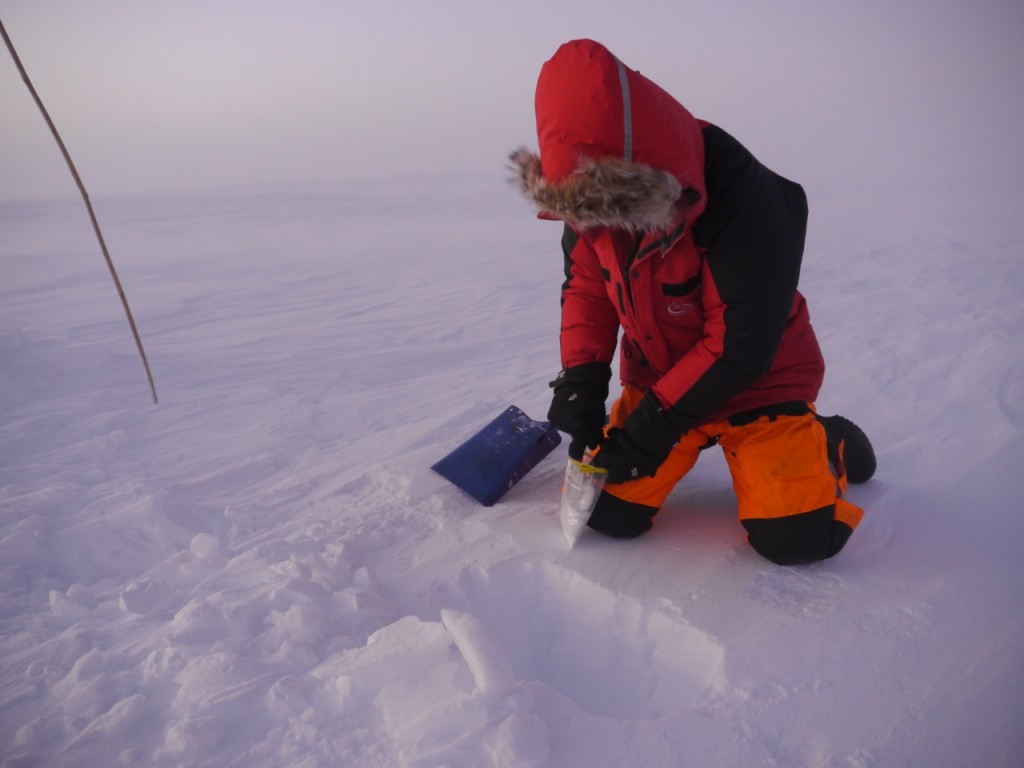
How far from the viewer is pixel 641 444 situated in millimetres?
1732

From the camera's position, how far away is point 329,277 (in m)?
4.97

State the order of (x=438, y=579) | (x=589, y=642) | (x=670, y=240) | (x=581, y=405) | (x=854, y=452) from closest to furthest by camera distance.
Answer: (x=670, y=240) → (x=589, y=642) → (x=438, y=579) → (x=581, y=405) → (x=854, y=452)

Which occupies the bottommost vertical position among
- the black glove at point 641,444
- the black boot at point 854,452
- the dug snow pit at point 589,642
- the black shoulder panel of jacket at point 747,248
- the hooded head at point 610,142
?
the dug snow pit at point 589,642

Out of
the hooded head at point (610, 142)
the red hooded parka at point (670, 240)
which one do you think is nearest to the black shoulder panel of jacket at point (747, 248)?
the red hooded parka at point (670, 240)

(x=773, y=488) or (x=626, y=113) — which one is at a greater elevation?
(x=626, y=113)

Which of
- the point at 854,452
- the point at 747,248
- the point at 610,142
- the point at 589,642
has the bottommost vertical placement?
the point at 589,642

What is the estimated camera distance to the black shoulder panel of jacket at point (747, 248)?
4.90 ft

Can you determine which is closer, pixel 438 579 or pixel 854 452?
pixel 438 579

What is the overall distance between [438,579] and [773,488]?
0.94m

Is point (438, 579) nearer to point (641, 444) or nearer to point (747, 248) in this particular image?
point (641, 444)

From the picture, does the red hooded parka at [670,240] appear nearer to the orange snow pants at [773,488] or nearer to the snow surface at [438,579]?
the orange snow pants at [773,488]

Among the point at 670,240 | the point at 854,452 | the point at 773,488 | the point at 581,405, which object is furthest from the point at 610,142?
the point at 854,452

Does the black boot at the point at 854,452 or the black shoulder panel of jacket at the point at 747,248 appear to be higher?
the black shoulder panel of jacket at the point at 747,248

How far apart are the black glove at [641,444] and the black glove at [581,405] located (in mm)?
66
